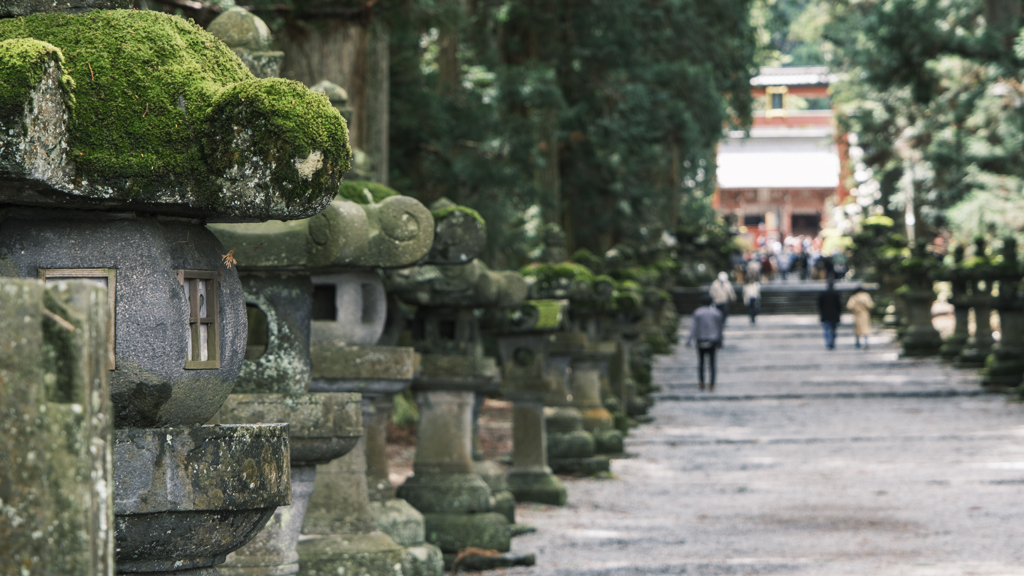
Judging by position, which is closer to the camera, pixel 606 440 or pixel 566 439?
pixel 566 439

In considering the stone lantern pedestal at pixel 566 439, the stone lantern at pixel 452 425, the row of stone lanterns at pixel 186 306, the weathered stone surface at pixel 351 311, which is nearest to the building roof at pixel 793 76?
the stone lantern pedestal at pixel 566 439

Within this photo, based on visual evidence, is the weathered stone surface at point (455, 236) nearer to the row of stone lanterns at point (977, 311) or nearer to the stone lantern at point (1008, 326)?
the row of stone lanterns at point (977, 311)

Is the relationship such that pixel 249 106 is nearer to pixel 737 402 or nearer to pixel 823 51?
pixel 737 402

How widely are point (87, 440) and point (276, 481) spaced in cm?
141

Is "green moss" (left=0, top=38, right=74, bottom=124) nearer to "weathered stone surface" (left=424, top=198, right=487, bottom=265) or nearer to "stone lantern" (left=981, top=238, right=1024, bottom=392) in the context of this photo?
"weathered stone surface" (left=424, top=198, right=487, bottom=265)

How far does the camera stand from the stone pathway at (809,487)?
8688 mm

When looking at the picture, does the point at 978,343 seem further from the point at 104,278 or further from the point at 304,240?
the point at 104,278

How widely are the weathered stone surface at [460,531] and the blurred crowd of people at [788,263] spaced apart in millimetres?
35652

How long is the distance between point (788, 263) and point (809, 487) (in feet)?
131

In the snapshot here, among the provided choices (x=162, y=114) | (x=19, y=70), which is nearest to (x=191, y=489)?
(x=162, y=114)

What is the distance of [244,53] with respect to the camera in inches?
179

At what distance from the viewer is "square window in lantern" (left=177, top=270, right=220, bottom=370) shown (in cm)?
325

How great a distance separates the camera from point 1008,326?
20922 mm

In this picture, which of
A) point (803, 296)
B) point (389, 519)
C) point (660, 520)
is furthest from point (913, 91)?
point (803, 296)
